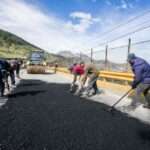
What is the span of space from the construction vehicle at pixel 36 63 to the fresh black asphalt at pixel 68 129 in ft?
66.9

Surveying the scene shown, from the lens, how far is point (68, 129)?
206 inches

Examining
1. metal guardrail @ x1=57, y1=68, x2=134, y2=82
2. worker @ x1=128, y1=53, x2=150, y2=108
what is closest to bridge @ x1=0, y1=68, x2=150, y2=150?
worker @ x1=128, y1=53, x2=150, y2=108

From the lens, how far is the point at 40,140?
14.8 feet

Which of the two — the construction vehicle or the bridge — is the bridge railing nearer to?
the bridge

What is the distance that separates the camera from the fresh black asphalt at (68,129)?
14.2 ft

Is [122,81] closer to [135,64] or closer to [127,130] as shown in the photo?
[135,64]

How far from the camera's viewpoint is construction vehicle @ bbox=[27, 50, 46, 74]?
2783 cm

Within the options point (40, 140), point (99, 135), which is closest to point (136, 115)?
point (99, 135)

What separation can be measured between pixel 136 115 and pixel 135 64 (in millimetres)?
1397

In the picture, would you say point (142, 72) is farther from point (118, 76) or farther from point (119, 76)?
point (118, 76)

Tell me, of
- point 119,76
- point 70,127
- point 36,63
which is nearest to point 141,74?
point 70,127

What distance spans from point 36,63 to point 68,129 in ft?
80.8

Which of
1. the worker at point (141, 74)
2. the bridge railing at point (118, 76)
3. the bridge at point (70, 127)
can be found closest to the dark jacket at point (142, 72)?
the worker at point (141, 74)

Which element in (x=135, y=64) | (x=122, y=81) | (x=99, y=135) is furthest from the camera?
(x=122, y=81)
